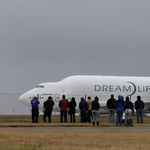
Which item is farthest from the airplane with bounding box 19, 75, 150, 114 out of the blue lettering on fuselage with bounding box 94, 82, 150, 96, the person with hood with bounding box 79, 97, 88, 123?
the person with hood with bounding box 79, 97, 88, 123

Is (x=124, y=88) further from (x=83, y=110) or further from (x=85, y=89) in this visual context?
(x=83, y=110)

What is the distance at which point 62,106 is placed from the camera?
29891 mm

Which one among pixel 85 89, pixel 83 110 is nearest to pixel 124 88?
pixel 85 89

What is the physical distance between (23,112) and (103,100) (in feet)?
75.0

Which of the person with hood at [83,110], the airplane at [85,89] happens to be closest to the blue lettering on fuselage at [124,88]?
the airplane at [85,89]

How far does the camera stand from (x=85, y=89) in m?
45.5

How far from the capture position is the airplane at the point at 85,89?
45.1 meters

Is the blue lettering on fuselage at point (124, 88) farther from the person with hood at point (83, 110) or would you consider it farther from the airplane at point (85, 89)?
the person with hood at point (83, 110)

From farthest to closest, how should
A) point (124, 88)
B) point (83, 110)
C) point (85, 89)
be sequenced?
point (124, 88) < point (85, 89) < point (83, 110)

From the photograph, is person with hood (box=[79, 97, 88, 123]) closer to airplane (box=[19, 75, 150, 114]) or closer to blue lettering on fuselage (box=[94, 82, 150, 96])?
airplane (box=[19, 75, 150, 114])

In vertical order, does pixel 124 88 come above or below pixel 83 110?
above

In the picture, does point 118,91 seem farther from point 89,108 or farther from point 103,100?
point 89,108

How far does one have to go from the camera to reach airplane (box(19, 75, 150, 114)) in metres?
45.1

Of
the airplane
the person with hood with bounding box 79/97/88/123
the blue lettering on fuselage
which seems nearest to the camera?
the person with hood with bounding box 79/97/88/123
